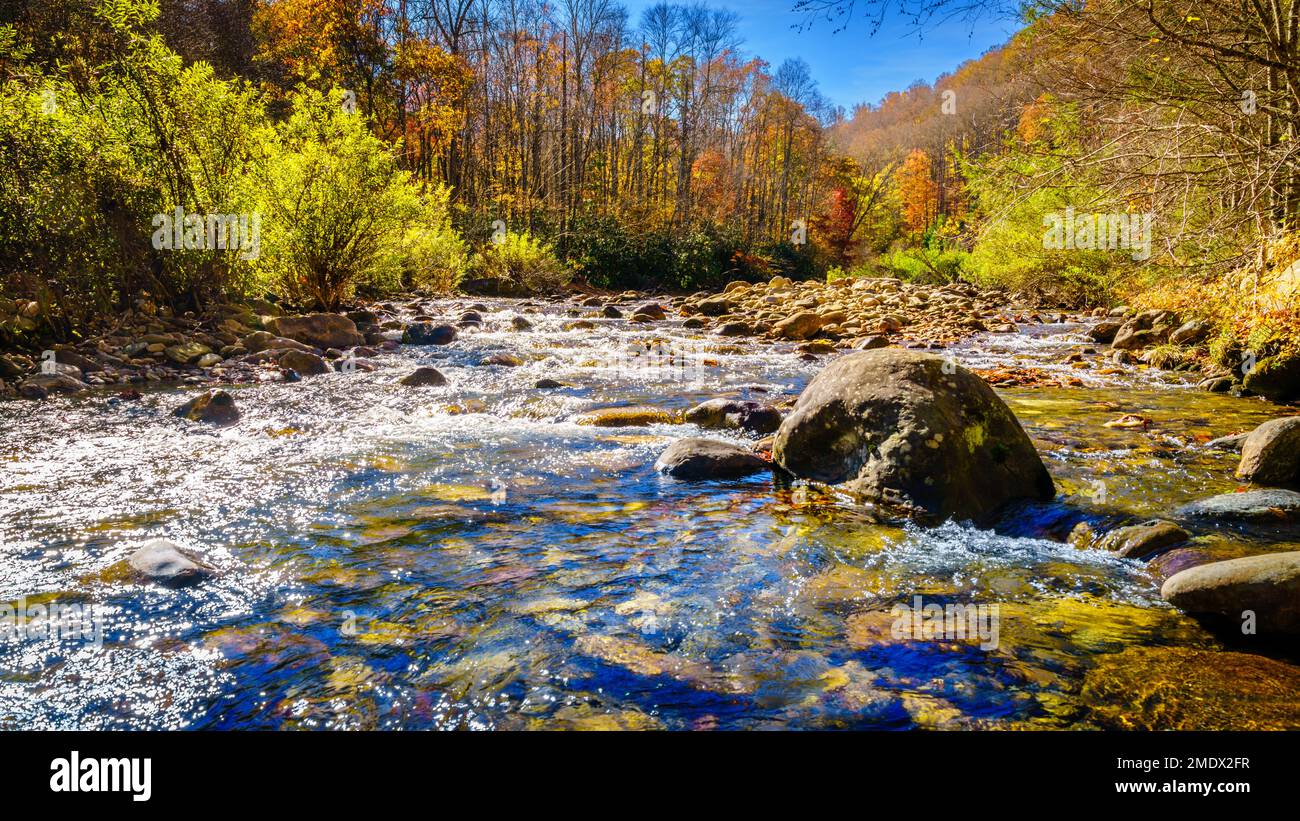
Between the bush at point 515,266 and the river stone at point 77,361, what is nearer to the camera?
the river stone at point 77,361

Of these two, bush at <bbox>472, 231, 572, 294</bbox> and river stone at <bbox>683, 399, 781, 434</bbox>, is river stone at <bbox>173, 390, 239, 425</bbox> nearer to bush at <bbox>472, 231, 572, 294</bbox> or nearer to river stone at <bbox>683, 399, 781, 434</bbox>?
river stone at <bbox>683, 399, 781, 434</bbox>

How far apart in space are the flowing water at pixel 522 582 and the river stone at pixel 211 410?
0.22m

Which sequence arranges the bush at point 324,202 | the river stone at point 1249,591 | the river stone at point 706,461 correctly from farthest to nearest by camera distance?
the bush at point 324,202, the river stone at point 706,461, the river stone at point 1249,591

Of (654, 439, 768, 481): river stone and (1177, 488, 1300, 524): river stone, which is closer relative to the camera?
(1177, 488, 1300, 524): river stone

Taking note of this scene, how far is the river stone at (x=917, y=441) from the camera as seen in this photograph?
4316 millimetres

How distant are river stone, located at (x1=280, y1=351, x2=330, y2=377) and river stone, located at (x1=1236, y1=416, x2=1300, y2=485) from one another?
922 centimetres

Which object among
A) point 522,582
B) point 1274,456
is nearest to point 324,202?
point 522,582

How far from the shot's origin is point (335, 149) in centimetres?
1101

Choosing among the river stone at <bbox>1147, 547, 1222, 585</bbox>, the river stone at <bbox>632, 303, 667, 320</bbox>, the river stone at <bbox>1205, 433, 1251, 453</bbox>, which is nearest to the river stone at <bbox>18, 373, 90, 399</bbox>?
the river stone at <bbox>1147, 547, 1222, 585</bbox>

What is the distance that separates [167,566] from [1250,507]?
5789 millimetres

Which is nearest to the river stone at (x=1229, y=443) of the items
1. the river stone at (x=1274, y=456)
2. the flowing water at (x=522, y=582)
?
the flowing water at (x=522, y=582)

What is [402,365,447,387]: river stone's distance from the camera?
829cm

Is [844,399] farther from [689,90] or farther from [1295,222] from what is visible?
[689,90]

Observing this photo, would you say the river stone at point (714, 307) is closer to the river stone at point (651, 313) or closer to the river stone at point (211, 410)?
the river stone at point (651, 313)
